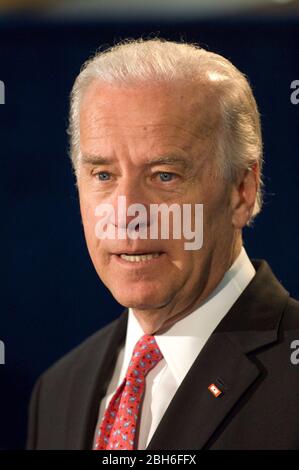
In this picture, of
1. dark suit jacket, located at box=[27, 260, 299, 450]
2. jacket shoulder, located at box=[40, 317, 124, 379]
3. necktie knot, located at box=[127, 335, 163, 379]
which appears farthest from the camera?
jacket shoulder, located at box=[40, 317, 124, 379]

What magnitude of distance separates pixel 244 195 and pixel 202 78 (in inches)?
8.4

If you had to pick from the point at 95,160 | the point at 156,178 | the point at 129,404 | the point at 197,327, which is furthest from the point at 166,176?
the point at 129,404

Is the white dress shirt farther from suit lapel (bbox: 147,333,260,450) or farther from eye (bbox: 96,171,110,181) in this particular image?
eye (bbox: 96,171,110,181)

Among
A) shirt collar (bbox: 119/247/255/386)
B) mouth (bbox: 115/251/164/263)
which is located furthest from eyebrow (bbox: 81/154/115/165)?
shirt collar (bbox: 119/247/255/386)

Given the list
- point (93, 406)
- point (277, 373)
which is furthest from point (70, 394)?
point (277, 373)

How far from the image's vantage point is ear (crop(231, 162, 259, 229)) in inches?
49.2

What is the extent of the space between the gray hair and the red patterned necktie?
332 mm

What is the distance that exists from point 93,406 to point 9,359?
0.76 feet

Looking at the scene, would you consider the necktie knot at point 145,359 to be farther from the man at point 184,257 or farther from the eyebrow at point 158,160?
the eyebrow at point 158,160

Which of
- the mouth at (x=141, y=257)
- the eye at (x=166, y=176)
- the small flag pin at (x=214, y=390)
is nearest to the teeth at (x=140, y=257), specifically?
the mouth at (x=141, y=257)

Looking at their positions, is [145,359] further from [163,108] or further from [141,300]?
[163,108]

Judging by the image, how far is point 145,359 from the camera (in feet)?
4.21

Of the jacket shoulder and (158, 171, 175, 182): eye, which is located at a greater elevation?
(158, 171, 175, 182): eye

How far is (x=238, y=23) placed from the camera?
133 centimetres
